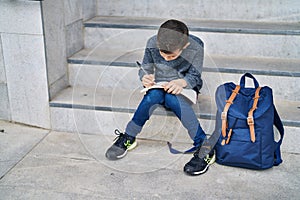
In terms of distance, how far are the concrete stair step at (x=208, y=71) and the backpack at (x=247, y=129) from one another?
0.36 meters

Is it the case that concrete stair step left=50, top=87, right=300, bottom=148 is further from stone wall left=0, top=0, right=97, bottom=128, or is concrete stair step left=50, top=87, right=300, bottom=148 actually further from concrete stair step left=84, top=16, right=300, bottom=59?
concrete stair step left=84, top=16, right=300, bottom=59

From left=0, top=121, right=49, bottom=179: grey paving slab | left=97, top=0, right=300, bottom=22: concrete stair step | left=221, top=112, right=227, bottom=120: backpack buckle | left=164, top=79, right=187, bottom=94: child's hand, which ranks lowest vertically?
left=0, top=121, right=49, bottom=179: grey paving slab

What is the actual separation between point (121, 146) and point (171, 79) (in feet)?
1.51

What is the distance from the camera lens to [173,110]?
83.3 inches

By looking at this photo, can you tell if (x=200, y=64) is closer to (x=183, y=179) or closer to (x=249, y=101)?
(x=249, y=101)

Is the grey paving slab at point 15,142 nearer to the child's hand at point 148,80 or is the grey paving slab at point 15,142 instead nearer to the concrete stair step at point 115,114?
the concrete stair step at point 115,114

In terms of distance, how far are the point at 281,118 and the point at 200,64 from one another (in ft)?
1.76

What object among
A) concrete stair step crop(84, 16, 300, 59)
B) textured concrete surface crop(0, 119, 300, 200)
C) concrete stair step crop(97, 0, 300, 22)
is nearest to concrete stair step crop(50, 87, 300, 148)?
textured concrete surface crop(0, 119, 300, 200)

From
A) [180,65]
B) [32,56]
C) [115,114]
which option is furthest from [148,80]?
[32,56]

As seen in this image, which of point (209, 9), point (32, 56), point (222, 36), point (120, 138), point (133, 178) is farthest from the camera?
point (209, 9)

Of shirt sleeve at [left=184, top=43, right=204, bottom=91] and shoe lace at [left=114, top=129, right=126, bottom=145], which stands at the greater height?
shirt sleeve at [left=184, top=43, right=204, bottom=91]

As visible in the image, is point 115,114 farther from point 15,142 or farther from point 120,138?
point 15,142

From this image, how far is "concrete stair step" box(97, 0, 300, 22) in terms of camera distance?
2.91 m

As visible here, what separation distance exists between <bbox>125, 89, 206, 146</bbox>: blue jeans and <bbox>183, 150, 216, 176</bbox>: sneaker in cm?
9
